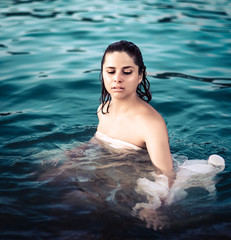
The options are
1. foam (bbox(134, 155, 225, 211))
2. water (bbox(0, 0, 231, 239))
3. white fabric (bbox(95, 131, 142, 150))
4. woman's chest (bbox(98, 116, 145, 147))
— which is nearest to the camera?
water (bbox(0, 0, 231, 239))

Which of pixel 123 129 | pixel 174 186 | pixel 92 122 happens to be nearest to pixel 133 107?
pixel 123 129

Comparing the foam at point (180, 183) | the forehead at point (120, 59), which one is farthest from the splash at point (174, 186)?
the forehead at point (120, 59)

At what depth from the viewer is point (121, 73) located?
3.49m

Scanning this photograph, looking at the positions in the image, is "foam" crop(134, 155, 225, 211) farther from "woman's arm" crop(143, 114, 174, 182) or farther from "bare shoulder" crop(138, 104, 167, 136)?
"bare shoulder" crop(138, 104, 167, 136)

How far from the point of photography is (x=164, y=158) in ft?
11.3

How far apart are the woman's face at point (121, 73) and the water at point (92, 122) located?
0.71m

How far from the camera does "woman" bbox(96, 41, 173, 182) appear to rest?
343 centimetres

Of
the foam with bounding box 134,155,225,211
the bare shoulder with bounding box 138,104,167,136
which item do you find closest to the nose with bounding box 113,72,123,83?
the bare shoulder with bounding box 138,104,167,136

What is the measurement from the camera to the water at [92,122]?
304cm

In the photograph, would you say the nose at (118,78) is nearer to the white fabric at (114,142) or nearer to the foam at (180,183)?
the white fabric at (114,142)

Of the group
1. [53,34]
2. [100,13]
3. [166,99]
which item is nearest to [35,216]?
[166,99]

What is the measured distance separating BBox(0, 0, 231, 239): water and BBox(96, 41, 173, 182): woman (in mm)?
241

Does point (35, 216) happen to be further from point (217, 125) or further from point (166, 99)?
point (166, 99)

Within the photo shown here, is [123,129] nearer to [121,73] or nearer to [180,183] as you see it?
[121,73]
